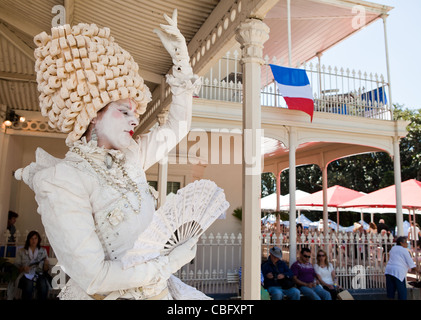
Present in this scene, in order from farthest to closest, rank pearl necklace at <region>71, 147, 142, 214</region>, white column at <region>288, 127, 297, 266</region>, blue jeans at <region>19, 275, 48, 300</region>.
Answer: white column at <region>288, 127, 297, 266</region> → blue jeans at <region>19, 275, 48, 300</region> → pearl necklace at <region>71, 147, 142, 214</region>

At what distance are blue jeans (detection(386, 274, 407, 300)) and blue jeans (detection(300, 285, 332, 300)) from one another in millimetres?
1622

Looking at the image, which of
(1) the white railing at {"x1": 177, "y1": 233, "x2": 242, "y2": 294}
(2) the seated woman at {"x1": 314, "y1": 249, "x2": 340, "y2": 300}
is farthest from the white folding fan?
(2) the seated woman at {"x1": 314, "y1": 249, "x2": 340, "y2": 300}

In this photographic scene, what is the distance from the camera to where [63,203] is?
0.92 metres

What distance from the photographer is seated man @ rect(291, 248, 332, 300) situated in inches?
241

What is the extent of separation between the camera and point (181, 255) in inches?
38.7

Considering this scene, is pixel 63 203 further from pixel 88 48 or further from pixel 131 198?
pixel 88 48

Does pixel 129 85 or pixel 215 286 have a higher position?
pixel 129 85

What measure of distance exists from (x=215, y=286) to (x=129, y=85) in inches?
261

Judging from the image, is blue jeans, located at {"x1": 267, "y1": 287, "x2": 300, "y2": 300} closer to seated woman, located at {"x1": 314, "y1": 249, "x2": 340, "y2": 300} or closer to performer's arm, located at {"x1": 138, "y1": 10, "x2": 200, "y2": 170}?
seated woman, located at {"x1": 314, "y1": 249, "x2": 340, "y2": 300}

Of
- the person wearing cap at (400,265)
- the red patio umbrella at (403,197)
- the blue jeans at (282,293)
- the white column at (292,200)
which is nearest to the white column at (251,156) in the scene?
the blue jeans at (282,293)

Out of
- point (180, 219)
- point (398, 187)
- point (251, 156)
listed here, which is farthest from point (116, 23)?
point (398, 187)

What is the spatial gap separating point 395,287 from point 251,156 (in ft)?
19.9

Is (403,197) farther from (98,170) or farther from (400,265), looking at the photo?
(98,170)
